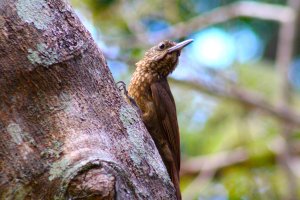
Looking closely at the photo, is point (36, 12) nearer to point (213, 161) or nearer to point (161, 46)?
point (161, 46)

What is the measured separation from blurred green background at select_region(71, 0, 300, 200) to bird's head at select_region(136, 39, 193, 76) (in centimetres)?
109

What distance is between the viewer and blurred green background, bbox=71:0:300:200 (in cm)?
573

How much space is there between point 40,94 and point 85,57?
0.21m

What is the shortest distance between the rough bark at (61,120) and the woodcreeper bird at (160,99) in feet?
3.17

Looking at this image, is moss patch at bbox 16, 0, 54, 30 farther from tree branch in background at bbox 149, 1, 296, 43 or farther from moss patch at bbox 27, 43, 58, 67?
tree branch in background at bbox 149, 1, 296, 43

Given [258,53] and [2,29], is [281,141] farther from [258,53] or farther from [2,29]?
[2,29]

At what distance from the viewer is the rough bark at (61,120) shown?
2268 millimetres

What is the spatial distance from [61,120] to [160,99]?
4.96ft

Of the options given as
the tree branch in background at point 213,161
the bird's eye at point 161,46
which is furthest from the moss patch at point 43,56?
the tree branch in background at point 213,161

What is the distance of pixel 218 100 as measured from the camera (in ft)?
22.8

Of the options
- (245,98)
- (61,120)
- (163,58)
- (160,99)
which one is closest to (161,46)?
(163,58)

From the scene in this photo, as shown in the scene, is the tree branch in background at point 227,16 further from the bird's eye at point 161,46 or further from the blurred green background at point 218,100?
the bird's eye at point 161,46

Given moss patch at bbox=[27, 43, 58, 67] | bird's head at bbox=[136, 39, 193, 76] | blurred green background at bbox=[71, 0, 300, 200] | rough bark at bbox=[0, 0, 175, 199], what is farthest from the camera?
blurred green background at bbox=[71, 0, 300, 200]

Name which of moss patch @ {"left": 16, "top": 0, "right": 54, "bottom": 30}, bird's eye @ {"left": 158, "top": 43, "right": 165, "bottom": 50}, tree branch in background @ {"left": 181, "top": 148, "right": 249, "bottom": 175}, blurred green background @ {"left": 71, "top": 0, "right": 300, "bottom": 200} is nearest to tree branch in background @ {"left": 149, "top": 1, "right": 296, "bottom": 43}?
blurred green background @ {"left": 71, "top": 0, "right": 300, "bottom": 200}
